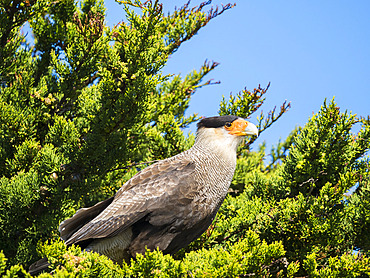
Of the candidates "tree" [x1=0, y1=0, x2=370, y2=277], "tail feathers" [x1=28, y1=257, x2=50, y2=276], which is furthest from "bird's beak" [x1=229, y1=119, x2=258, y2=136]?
"tail feathers" [x1=28, y1=257, x2=50, y2=276]

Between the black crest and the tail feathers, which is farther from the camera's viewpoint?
the black crest

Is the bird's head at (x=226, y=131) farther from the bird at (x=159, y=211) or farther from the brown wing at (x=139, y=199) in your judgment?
the brown wing at (x=139, y=199)

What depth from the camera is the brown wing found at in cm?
328

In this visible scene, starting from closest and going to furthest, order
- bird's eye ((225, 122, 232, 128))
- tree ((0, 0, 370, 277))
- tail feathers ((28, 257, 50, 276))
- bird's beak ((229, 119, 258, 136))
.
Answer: tail feathers ((28, 257, 50, 276)), tree ((0, 0, 370, 277)), bird's beak ((229, 119, 258, 136)), bird's eye ((225, 122, 232, 128))

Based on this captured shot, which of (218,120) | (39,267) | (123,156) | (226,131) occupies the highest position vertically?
(218,120)

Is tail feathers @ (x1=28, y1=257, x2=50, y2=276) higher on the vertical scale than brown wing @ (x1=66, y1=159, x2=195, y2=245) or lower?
lower

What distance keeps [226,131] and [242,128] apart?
0.16 m

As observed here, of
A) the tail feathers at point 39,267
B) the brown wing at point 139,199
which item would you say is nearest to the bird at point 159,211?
the brown wing at point 139,199

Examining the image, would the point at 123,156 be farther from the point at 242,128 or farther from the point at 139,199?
the point at 242,128

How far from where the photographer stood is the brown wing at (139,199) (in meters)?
3.28

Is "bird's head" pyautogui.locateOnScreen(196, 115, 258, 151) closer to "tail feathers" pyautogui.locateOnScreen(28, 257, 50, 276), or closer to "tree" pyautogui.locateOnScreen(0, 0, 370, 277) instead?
"tree" pyautogui.locateOnScreen(0, 0, 370, 277)

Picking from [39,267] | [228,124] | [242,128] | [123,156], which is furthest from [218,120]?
[39,267]

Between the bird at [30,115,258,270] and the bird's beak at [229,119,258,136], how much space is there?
3 cm

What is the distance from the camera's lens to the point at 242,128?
3840mm
